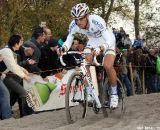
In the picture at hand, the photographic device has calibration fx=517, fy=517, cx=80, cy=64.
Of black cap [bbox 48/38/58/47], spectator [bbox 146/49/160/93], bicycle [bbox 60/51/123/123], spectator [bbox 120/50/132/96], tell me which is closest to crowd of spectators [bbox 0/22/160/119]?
black cap [bbox 48/38/58/47]

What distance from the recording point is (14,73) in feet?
36.8

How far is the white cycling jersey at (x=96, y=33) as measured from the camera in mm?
9340

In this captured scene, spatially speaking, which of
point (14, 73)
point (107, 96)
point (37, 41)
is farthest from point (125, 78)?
point (107, 96)

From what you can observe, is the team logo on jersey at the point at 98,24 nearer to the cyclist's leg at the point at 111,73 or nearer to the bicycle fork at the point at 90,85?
the cyclist's leg at the point at 111,73

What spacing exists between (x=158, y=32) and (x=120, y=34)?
13.5 m

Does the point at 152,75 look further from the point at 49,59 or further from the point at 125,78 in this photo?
the point at 49,59

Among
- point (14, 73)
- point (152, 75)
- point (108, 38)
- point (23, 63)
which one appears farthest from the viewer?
point (152, 75)

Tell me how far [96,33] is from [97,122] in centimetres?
166

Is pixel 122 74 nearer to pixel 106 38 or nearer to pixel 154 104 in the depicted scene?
pixel 154 104

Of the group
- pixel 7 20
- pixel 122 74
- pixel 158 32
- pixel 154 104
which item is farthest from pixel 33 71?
→ pixel 158 32

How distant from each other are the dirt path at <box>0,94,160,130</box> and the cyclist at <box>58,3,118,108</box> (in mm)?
478

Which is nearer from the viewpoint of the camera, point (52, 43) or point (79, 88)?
point (79, 88)

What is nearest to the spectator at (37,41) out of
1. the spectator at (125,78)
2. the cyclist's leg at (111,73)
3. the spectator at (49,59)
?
the spectator at (49,59)

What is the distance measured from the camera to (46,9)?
1203 inches
